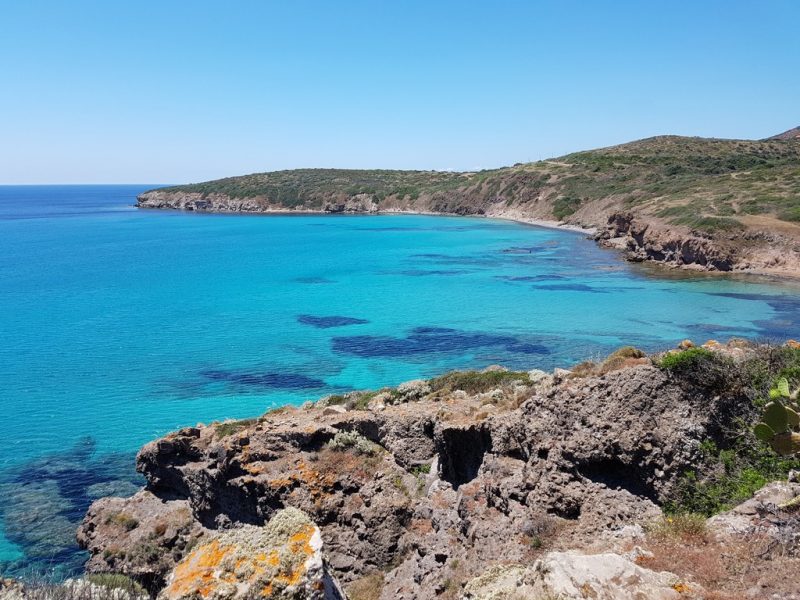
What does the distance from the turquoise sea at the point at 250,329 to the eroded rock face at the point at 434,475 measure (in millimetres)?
3314

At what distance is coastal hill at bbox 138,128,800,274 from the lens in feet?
209

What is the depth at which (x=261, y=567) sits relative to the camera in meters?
6.61

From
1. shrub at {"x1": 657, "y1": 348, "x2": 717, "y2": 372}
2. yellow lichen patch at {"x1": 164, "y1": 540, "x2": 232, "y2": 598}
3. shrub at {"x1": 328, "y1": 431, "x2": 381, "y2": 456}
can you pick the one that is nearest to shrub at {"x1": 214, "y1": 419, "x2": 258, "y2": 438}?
shrub at {"x1": 328, "y1": 431, "x2": 381, "y2": 456}

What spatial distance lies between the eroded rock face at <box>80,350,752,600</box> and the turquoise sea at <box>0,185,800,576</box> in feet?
10.9

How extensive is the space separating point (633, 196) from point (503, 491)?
322 ft

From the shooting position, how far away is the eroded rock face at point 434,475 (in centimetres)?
1077

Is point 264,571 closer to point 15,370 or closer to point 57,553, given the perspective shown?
point 57,553

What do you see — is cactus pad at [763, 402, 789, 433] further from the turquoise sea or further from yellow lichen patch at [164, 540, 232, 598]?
the turquoise sea

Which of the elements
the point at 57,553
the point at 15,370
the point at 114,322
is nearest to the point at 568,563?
the point at 57,553

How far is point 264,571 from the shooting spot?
6.55 metres

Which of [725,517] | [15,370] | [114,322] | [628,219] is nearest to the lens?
[725,517]

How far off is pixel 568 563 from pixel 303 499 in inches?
349

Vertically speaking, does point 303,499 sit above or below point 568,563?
below

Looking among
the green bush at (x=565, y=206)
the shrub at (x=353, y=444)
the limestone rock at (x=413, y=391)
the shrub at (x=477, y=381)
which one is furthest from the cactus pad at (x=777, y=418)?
the green bush at (x=565, y=206)
